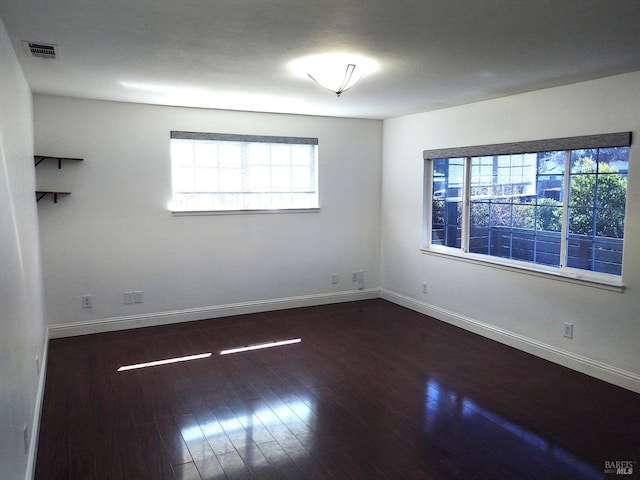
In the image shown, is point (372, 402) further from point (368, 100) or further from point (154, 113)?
point (154, 113)

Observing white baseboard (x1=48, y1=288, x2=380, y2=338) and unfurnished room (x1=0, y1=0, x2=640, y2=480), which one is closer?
unfurnished room (x1=0, y1=0, x2=640, y2=480)

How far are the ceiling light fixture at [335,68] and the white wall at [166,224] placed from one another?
210 centimetres

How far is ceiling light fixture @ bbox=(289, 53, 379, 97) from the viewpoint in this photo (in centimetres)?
311

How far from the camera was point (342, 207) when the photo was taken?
6062 millimetres

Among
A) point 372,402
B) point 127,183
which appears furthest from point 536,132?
point 127,183

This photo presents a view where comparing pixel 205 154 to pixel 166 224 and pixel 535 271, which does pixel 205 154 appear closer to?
pixel 166 224

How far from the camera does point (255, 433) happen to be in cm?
296

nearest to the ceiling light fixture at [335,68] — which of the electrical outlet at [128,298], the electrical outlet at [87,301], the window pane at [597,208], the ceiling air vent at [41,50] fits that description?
the ceiling air vent at [41,50]

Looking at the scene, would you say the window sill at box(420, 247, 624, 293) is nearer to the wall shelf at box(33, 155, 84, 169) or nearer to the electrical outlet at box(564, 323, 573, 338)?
the electrical outlet at box(564, 323, 573, 338)

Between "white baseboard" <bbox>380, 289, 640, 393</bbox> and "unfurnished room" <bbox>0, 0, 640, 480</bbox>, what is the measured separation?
27mm

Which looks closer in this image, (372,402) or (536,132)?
(372,402)

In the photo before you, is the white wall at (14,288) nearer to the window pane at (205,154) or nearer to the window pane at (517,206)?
the window pane at (205,154)

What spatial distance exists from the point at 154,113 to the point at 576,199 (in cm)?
409

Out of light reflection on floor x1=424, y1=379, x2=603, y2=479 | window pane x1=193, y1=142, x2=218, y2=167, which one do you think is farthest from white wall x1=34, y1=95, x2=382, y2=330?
light reflection on floor x1=424, y1=379, x2=603, y2=479
